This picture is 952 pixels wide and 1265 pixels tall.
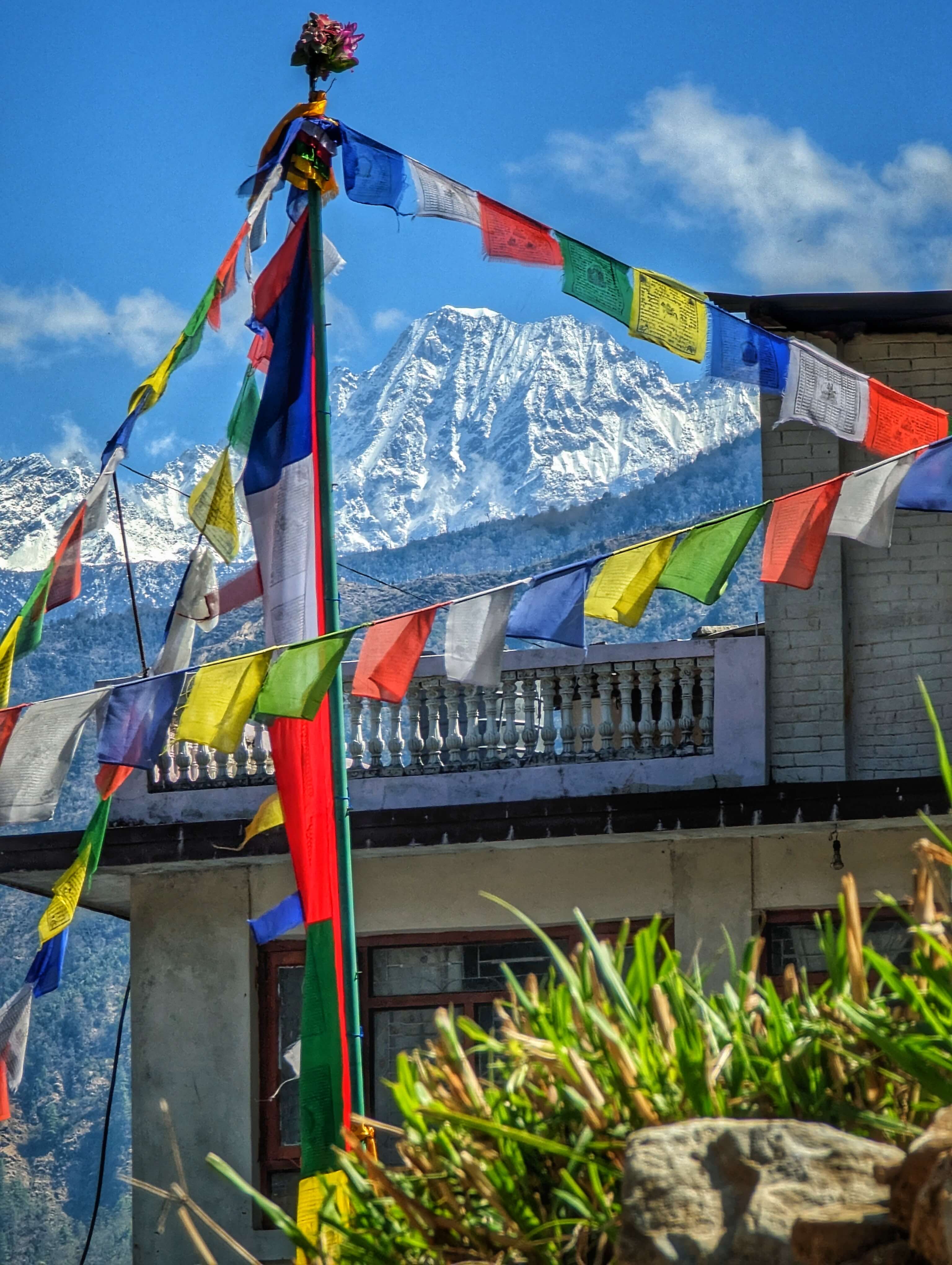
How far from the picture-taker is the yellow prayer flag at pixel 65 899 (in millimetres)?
9781

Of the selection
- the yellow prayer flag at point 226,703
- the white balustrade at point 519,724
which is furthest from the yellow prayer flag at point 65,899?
the white balustrade at point 519,724

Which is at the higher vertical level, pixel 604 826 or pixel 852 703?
pixel 852 703

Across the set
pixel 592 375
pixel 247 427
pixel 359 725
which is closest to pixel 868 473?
pixel 247 427

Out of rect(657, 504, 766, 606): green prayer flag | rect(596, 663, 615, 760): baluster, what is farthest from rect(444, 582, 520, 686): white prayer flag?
rect(596, 663, 615, 760): baluster

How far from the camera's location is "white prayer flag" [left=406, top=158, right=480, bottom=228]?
980 centimetres

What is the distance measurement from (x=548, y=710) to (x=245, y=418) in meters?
3.51

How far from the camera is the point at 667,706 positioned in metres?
12.3

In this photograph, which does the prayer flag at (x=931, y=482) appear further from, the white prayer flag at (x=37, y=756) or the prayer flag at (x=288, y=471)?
the white prayer flag at (x=37, y=756)

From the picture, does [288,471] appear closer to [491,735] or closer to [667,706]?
[491,735]

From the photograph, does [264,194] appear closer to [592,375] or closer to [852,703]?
[852,703]

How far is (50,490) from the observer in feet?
469

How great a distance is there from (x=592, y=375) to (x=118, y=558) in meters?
44.3

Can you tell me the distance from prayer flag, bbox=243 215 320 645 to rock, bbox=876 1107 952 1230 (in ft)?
19.9

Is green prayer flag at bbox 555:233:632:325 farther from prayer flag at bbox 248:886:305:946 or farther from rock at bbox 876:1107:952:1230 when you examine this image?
rock at bbox 876:1107:952:1230
